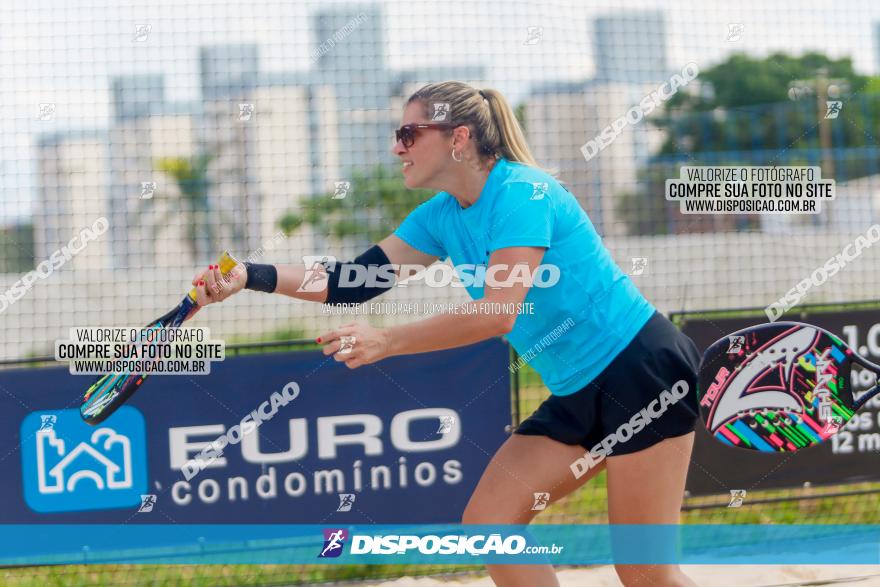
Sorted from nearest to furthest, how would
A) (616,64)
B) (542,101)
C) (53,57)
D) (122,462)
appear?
(122,462) < (53,57) < (616,64) < (542,101)

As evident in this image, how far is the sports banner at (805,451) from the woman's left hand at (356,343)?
9.29 feet

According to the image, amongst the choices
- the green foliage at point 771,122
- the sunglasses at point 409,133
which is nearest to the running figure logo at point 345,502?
the sunglasses at point 409,133

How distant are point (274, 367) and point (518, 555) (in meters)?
2.10

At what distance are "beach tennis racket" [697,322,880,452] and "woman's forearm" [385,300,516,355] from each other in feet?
4.83

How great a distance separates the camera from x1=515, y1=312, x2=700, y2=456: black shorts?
2771mm

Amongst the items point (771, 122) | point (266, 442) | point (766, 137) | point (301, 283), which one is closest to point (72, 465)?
point (266, 442)

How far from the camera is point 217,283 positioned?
2.89m

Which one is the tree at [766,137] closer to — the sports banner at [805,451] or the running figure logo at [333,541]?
the sports banner at [805,451]

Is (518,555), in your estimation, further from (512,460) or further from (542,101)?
(542,101)

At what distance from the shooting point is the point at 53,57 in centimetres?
504

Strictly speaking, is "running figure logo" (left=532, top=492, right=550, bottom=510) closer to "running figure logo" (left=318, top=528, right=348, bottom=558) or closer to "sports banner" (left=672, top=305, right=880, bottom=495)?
"running figure logo" (left=318, top=528, right=348, bottom=558)

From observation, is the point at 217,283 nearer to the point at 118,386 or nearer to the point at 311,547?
the point at 118,386

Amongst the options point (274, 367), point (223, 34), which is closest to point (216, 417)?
point (274, 367)

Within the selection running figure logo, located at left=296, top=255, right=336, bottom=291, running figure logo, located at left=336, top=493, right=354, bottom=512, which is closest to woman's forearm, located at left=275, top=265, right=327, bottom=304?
running figure logo, located at left=296, top=255, right=336, bottom=291
